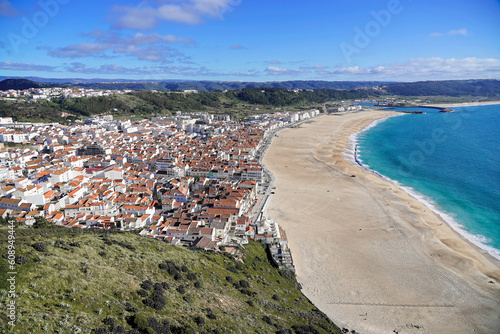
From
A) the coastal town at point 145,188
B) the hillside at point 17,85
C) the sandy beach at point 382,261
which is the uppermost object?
the hillside at point 17,85

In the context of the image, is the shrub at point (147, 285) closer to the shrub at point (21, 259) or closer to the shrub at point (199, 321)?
the shrub at point (199, 321)

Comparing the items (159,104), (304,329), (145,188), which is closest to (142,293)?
(304,329)

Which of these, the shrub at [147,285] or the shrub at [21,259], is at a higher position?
the shrub at [21,259]

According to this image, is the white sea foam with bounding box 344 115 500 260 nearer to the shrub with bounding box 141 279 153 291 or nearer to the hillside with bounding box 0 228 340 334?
the hillside with bounding box 0 228 340 334

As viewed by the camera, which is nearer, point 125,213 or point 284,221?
point 125,213

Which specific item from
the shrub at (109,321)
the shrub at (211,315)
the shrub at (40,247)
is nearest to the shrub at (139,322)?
the shrub at (109,321)

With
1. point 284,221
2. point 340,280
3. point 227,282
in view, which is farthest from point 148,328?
point 284,221

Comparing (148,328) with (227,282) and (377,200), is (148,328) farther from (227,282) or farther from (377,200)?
(377,200)
